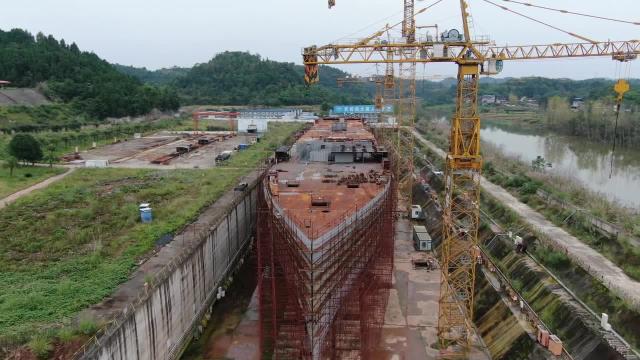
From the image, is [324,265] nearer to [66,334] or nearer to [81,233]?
[66,334]

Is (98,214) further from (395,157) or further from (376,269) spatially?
(395,157)

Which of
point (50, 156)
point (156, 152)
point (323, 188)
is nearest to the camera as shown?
point (323, 188)

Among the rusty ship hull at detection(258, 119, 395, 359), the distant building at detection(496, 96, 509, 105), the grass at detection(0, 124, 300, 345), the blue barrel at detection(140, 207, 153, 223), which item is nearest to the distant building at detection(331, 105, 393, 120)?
the grass at detection(0, 124, 300, 345)

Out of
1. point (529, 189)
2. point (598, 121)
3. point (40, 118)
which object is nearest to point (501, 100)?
point (598, 121)

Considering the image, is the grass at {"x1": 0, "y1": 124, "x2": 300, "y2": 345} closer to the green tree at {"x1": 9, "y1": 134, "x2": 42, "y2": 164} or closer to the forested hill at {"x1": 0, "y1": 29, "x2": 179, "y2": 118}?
the green tree at {"x1": 9, "y1": 134, "x2": 42, "y2": 164}

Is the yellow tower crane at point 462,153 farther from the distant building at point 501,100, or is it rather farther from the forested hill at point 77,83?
the distant building at point 501,100

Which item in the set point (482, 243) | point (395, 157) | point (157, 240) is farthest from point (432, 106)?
point (157, 240)

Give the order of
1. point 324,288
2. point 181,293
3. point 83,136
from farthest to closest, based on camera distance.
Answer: point 83,136
point 181,293
point 324,288
